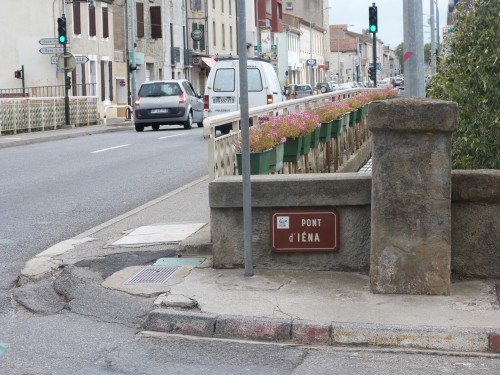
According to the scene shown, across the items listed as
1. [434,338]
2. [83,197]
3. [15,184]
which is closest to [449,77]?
[434,338]

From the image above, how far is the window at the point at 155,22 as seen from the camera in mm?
62594

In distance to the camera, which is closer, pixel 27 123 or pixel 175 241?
pixel 175 241

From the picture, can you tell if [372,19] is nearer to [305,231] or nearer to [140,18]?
[305,231]

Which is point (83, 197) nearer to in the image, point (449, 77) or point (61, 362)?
point (449, 77)

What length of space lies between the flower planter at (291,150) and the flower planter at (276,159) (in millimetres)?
713

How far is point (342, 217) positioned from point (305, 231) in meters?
0.29

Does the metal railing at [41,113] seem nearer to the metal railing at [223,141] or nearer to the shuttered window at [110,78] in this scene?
the shuttered window at [110,78]

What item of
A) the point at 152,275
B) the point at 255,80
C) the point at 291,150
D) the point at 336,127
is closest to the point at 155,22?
the point at 255,80

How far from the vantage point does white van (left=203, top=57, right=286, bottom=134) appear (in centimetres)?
2583

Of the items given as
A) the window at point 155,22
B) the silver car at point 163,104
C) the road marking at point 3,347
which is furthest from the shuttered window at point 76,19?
the road marking at point 3,347

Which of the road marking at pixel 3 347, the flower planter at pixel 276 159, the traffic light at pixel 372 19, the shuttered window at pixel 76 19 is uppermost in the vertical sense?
the shuttered window at pixel 76 19

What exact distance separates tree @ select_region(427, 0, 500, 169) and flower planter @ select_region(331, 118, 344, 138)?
542cm

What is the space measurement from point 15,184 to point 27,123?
19121 mm

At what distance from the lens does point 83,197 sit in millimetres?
14234
